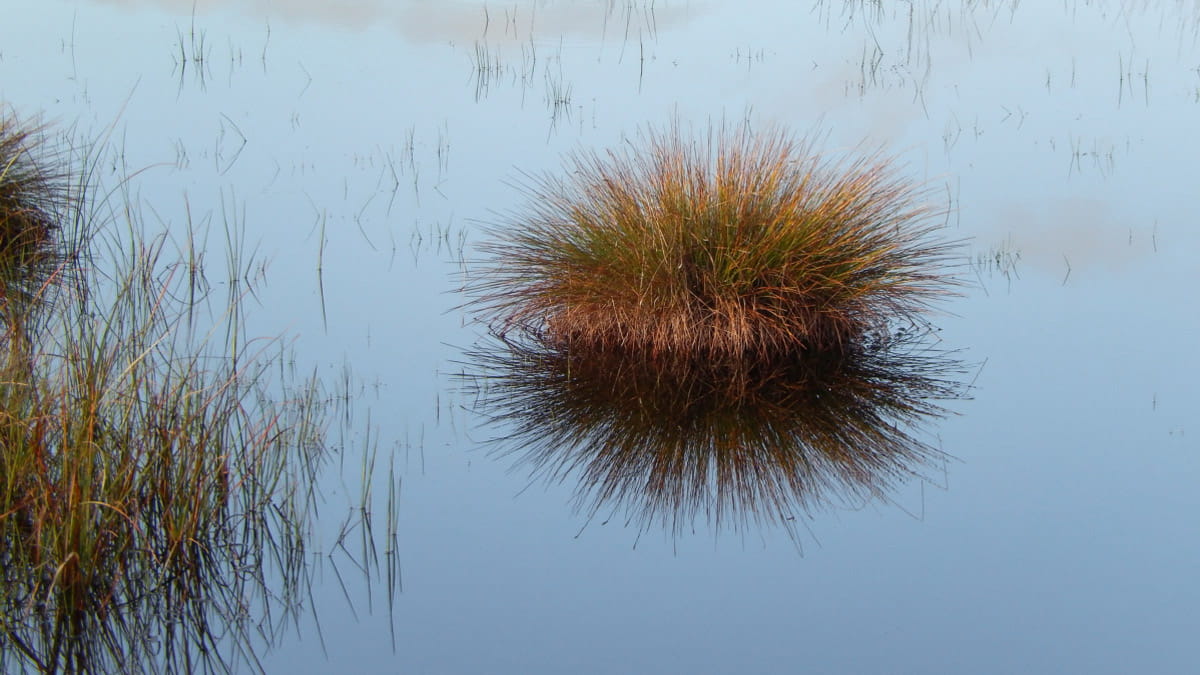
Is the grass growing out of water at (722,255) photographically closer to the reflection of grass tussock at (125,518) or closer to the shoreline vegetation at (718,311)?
the shoreline vegetation at (718,311)

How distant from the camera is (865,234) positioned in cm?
687

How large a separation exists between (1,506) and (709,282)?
329 centimetres

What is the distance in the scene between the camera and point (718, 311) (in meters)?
6.58

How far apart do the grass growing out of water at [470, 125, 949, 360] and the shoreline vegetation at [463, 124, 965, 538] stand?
10 millimetres

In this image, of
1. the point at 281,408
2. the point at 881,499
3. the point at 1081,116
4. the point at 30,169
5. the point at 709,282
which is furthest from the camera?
the point at 1081,116

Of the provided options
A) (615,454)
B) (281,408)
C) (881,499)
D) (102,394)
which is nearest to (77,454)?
(102,394)

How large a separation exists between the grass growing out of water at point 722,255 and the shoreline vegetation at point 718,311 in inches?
0.4

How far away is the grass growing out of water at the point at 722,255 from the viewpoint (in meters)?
6.61

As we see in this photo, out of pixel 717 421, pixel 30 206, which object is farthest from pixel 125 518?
pixel 30 206

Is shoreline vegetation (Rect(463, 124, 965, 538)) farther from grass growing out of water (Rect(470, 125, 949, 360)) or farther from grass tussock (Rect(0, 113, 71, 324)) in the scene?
grass tussock (Rect(0, 113, 71, 324))

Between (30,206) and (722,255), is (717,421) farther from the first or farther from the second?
(30,206)

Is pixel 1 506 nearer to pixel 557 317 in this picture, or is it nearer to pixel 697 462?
pixel 697 462

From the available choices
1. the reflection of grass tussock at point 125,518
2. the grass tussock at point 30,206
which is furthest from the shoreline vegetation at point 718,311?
the grass tussock at point 30,206

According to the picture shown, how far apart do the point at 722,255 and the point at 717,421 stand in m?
1.02
